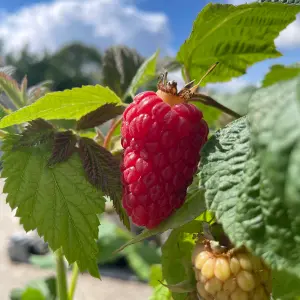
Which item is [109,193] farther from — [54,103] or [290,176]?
[290,176]

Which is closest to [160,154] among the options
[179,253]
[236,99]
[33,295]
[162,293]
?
[179,253]

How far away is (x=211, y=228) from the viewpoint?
1.49ft

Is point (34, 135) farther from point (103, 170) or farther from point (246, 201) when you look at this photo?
point (246, 201)

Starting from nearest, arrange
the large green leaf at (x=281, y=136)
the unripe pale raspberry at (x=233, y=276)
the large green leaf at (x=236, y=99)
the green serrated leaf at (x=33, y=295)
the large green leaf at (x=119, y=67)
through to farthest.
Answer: the large green leaf at (x=281, y=136), the unripe pale raspberry at (x=233, y=276), the large green leaf at (x=119, y=67), the green serrated leaf at (x=33, y=295), the large green leaf at (x=236, y=99)

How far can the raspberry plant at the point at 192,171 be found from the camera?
30cm

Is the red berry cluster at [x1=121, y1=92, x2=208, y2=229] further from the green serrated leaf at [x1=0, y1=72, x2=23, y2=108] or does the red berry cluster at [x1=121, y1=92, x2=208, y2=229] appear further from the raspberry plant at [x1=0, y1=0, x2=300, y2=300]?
the green serrated leaf at [x1=0, y1=72, x2=23, y2=108]

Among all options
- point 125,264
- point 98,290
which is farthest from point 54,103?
point 125,264

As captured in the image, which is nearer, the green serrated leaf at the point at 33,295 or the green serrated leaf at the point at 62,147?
the green serrated leaf at the point at 62,147

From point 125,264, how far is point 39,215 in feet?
12.5

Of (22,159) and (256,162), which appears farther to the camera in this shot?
(22,159)

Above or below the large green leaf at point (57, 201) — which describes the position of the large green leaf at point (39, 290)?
below

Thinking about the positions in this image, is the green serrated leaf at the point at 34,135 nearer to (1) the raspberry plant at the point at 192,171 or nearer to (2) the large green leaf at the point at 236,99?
(1) the raspberry plant at the point at 192,171

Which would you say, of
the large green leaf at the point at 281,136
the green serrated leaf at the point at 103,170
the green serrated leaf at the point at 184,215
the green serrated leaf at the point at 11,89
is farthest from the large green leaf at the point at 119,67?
the large green leaf at the point at 281,136

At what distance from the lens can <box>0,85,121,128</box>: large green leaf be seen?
49 centimetres
